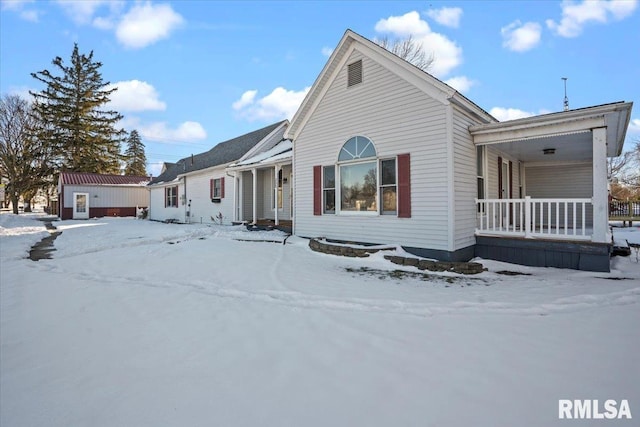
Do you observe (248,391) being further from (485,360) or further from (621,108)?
(621,108)

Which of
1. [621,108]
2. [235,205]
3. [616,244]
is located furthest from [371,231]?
[235,205]

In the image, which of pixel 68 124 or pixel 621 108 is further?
pixel 68 124

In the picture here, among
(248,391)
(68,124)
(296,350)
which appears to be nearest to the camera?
(248,391)

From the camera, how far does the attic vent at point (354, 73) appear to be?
8.78m

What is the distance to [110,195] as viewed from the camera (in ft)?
89.8

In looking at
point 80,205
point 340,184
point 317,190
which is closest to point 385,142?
point 340,184

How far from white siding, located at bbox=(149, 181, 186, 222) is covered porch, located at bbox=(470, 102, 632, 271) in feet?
56.3

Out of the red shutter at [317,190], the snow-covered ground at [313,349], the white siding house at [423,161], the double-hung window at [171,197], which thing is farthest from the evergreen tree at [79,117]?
the snow-covered ground at [313,349]

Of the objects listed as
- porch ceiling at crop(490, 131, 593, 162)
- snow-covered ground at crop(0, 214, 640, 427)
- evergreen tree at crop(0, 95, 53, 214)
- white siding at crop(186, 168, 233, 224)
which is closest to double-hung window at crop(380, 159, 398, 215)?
snow-covered ground at crop(0, 214, 640, 427)

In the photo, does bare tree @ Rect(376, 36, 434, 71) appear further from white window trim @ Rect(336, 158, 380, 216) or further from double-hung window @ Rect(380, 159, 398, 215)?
double-hung window @ Rect(380, 159, 398, 215)

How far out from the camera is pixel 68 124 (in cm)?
3647

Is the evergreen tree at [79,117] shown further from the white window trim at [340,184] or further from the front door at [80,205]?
the white window trim at [340,184]

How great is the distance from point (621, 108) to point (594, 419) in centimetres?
641

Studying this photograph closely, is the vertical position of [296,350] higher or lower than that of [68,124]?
lower
